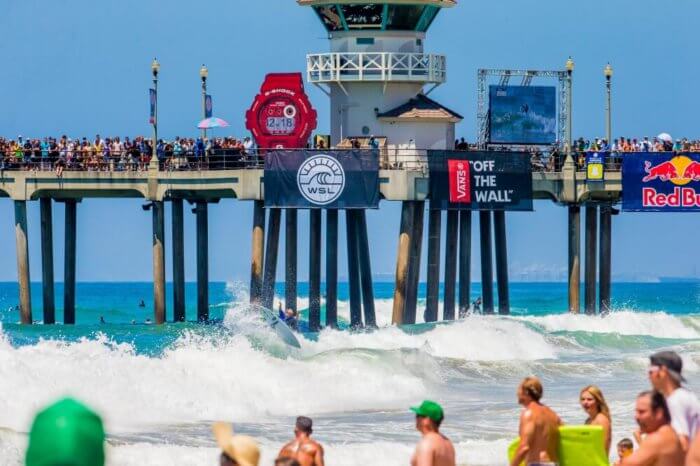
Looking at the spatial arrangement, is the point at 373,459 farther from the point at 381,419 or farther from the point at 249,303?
the point at 249,303

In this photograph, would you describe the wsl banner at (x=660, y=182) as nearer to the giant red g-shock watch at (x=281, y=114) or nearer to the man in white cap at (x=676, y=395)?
the giant red g-shock watch at (x=281, y=114)

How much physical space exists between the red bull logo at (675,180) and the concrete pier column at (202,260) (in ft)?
41.7

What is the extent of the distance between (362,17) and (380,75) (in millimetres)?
1868

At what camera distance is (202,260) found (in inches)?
2036

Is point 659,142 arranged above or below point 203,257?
above

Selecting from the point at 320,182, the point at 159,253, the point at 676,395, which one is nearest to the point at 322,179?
the point at 320,182

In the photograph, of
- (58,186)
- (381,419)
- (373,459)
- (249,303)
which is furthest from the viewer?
(58,186)

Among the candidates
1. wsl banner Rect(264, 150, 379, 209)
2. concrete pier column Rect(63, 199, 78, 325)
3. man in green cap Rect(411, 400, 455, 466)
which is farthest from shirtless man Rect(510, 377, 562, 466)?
concrete pier column Rect(63, 199, 78, 325)

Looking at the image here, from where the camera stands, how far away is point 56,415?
7574mm

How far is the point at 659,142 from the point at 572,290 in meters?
4.91

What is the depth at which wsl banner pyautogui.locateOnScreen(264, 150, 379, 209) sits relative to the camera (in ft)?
155

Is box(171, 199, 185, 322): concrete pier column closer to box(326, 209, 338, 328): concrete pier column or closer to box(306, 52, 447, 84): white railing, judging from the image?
box(326, 209, 338, 328): concrete pier column

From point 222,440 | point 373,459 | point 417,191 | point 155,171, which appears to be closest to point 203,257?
point 155,171


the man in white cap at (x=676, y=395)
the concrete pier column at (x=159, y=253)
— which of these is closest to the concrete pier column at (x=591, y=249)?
the concrete pier column at (x=159, y=253)
